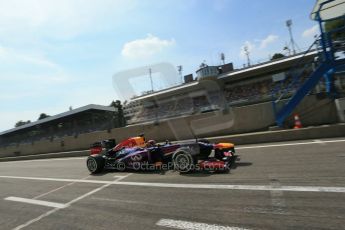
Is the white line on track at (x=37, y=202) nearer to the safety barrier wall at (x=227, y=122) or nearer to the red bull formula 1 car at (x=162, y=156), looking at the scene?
the red bull formula 1 car at (x=162, y=156)

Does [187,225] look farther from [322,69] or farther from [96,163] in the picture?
[322,69]

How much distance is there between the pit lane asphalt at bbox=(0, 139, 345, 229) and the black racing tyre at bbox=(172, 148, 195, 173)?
0.25 m

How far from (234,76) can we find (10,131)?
137 feet

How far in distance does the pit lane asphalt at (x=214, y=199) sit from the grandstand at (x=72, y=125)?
12737mm

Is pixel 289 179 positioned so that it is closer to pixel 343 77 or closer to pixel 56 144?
pixel 343 77

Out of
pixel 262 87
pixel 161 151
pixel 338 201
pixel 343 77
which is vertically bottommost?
pixel 338 201

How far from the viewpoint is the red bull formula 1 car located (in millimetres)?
9609

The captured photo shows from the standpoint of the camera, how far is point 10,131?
5694 centimetres

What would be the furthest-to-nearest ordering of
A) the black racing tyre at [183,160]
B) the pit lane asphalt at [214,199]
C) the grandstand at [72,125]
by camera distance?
the grandstand at [72,125], the black racing tyre at [183,160], the pit lane asphalt at [214,199]

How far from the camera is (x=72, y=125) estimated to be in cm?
2744

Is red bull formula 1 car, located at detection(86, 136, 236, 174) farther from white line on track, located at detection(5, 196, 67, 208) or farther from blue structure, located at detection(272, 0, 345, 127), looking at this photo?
blue structure, located at detection(272, 0, 345, 127)

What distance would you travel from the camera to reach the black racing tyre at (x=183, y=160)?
957cm

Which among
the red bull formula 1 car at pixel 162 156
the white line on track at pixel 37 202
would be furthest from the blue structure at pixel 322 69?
the white line on track at pixel 37 202

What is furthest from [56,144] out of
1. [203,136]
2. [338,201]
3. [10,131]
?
[10,131]
